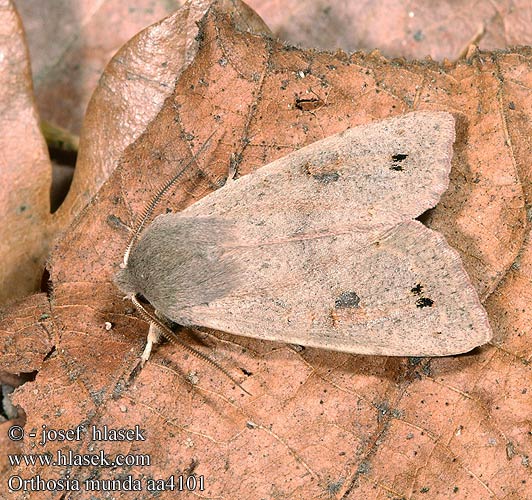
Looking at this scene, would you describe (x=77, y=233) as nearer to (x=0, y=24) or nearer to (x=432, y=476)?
(x=0, y=24)

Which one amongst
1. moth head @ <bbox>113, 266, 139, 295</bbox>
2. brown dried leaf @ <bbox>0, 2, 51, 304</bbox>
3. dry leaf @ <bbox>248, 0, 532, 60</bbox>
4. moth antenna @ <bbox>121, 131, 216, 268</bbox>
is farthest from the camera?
dry leaf @ <bbox>248, 0, 532, 60</bbox>

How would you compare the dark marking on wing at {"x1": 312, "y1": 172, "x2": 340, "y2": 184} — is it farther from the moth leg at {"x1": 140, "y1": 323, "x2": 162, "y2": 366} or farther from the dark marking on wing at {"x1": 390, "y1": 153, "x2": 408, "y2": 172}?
the moth leg at {"x1": 140, "y1": 323, "x2": 162, "y2": 366}

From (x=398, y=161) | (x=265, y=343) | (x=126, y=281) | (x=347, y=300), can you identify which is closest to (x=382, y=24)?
(x=398, y=161)

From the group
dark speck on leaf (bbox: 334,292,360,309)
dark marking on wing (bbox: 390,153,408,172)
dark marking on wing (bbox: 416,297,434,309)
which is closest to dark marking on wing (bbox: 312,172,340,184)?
dark marking on wing (bbox: 390,153,408,172)

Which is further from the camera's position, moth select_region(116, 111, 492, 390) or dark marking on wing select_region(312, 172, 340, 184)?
dark marking on wing select_region(312, 172, 340, 184)

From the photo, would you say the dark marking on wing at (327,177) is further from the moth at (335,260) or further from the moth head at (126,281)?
the moth head at (126,281)

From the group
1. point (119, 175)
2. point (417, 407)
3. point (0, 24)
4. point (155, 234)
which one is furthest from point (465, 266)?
point (0, 24)

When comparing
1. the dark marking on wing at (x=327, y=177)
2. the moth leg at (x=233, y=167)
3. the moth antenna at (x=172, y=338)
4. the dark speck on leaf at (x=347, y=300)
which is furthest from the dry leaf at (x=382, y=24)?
the moth antenna at (x=172, y=338)
